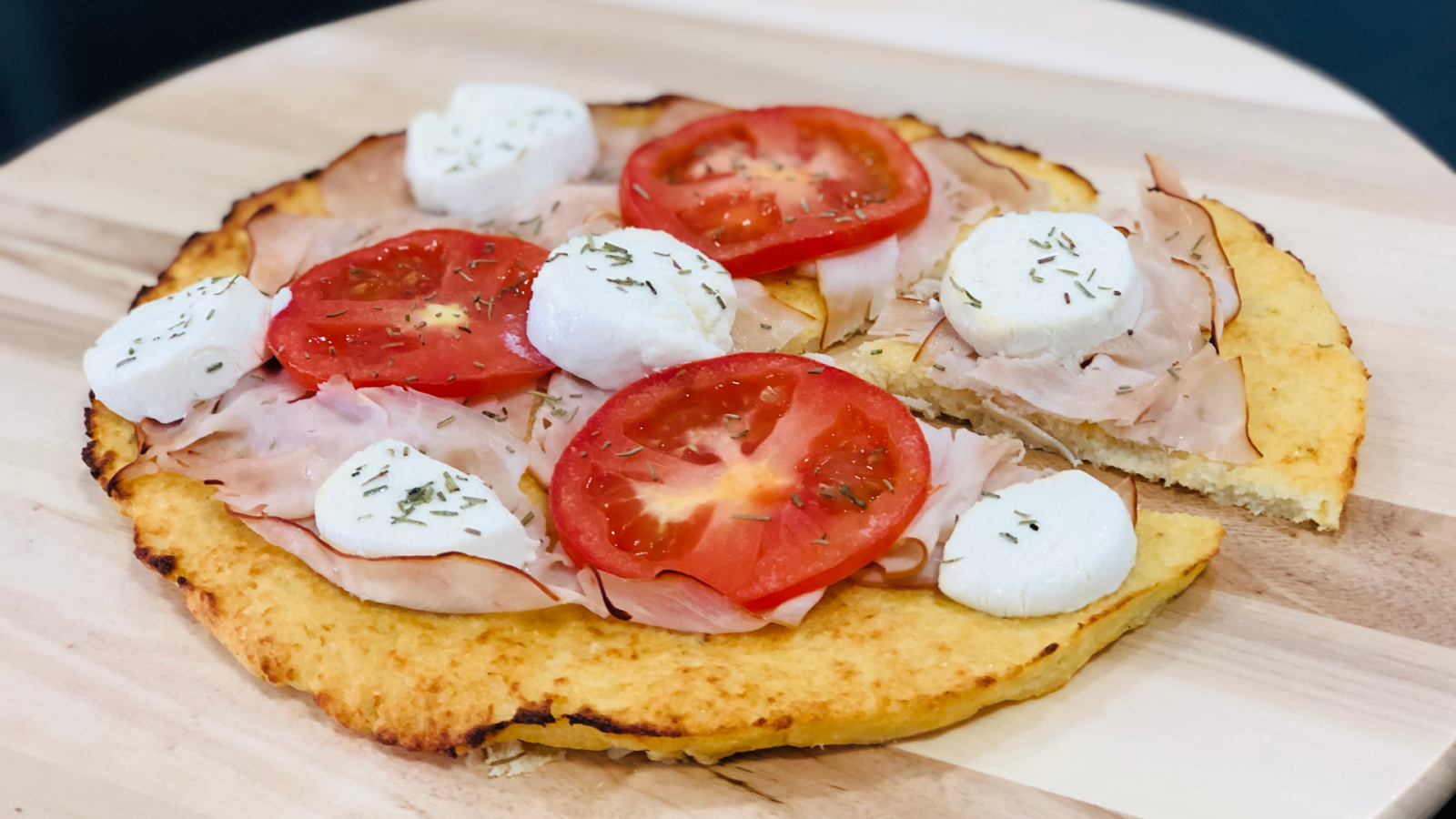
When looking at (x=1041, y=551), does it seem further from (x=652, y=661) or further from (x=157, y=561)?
(x=157, y=561)

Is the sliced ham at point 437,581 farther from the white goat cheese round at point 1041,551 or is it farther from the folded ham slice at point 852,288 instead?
the folded ham slice at point 852,288

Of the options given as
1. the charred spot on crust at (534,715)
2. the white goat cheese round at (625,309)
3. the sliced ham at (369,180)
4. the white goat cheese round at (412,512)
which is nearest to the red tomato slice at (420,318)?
the white goat cheese round at (625,309)

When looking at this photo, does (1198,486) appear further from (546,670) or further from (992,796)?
(546,670)

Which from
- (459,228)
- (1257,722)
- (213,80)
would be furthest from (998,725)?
(213,80)

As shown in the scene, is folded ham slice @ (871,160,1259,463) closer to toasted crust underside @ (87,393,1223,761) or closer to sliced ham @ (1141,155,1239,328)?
sliced ham @ (1141,155,1239,328)

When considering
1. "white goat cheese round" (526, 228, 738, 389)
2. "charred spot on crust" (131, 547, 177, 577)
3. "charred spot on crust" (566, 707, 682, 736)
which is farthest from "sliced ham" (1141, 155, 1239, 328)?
"charred spot on crust" (131, 547, 177, 577)

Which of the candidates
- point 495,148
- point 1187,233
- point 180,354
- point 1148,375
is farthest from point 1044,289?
point 180,354
